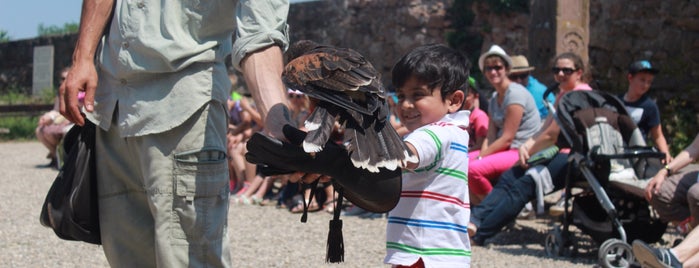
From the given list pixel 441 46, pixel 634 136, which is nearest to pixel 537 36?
pixel 634 136

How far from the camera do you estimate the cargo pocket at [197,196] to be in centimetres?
279

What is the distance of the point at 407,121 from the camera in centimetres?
296

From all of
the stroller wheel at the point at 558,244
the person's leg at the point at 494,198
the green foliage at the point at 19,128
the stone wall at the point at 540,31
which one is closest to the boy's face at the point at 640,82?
the person's leg at the point at 494,198

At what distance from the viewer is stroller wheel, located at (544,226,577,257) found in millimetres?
6141

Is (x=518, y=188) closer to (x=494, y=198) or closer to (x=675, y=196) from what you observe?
(x=494, y=198)

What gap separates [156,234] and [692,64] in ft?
30.9

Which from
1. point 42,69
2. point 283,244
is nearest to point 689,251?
point 283,244

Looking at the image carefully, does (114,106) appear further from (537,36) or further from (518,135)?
(537,36)

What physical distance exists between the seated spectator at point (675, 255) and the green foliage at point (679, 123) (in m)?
5.91

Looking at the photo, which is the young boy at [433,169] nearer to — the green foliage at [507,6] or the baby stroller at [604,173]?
the baby stroller at [604,173]

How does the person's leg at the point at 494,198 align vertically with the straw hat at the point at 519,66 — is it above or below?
below

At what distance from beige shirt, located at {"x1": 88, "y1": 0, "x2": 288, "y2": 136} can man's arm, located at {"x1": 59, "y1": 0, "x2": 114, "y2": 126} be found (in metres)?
0.09

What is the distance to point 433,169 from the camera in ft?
9.36

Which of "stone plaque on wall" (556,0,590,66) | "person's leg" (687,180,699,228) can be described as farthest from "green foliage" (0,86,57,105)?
"person's leg" (687,180,699,228)
